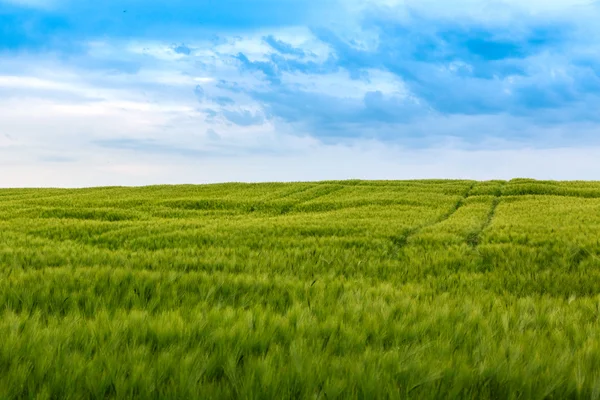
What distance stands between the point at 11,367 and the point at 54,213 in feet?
64.6

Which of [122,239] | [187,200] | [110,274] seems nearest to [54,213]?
[187,200]

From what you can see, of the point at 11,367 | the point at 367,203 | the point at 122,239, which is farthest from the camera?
the point at 367,203

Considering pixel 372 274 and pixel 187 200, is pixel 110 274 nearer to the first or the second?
pixel 372 274

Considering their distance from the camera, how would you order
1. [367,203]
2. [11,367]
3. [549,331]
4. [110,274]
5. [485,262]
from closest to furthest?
1. [11,367]
2. [549,331]
3. [110,274]
4. [485,262]
5. [367,203]

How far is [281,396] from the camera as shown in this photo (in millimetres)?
2252

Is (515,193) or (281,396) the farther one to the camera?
(515,193)

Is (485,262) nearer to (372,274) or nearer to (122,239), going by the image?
(372,274)

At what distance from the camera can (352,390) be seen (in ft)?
7.54

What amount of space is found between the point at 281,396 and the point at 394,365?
2.30 feet

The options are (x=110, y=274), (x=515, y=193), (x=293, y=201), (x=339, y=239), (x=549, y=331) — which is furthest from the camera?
(x=515, y=193)

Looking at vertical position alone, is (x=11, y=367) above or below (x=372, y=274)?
above

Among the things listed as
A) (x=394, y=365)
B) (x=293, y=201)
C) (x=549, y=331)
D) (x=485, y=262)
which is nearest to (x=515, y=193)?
(x=293, y=201)

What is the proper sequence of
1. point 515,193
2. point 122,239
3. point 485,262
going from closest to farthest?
1. point 485,262
2. point 122,239
3. point 515,193

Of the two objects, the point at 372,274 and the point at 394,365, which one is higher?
the point at 394,365
